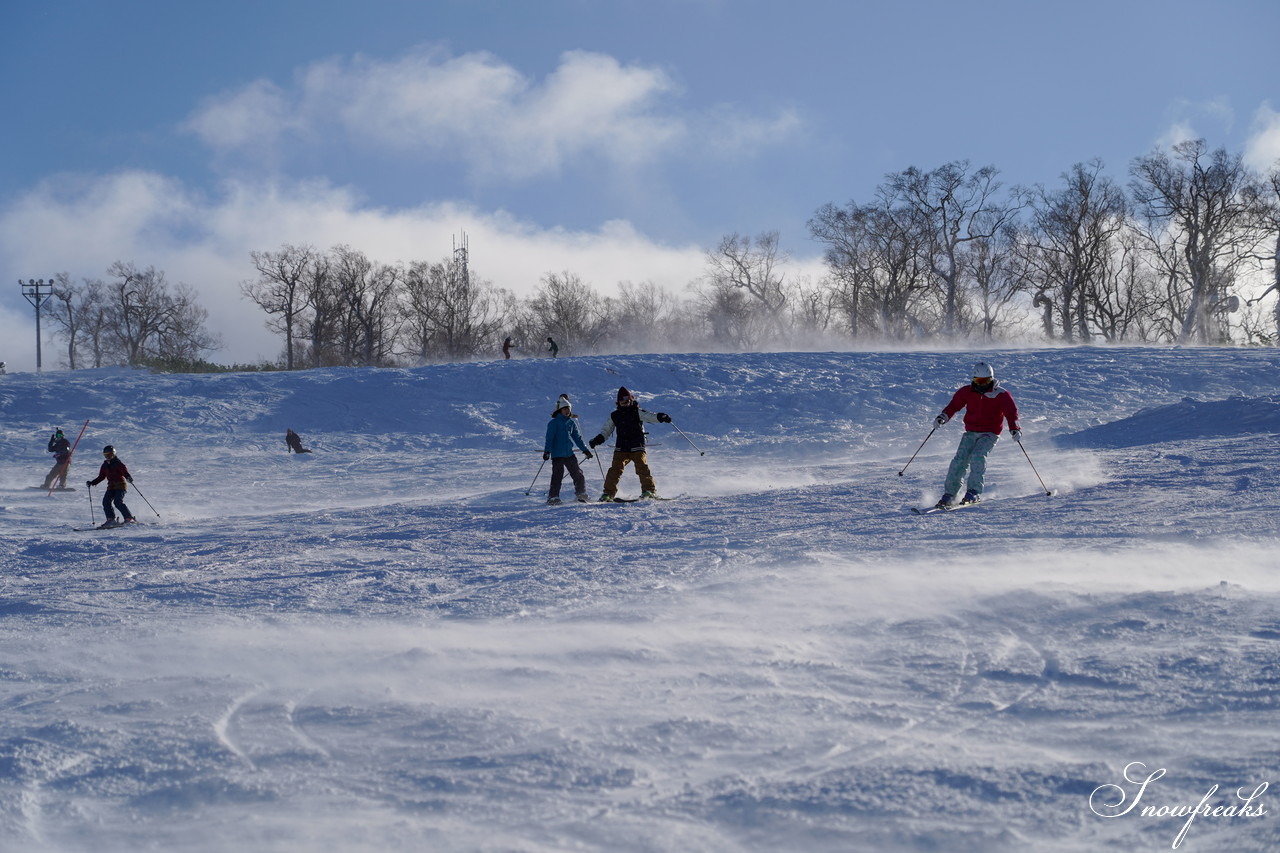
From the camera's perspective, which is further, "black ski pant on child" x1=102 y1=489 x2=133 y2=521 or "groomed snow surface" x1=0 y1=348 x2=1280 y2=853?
"black ski pant on child" x1=102 y1=489 x2=133 y2=521

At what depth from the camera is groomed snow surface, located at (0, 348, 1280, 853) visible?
128 inches

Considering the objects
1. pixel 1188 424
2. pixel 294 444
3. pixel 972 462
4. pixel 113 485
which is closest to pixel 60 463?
pixel 113 485

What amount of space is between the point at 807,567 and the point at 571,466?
6.14 meters

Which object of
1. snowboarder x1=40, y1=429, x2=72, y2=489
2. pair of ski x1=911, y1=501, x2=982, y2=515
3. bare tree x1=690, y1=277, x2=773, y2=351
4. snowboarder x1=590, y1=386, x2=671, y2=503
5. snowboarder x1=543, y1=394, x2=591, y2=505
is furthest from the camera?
bare tree x1=690, y1=277, x2=773, y2=351

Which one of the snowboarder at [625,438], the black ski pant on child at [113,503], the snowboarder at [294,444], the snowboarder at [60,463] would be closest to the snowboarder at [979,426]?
the snowboarder at [625,438]

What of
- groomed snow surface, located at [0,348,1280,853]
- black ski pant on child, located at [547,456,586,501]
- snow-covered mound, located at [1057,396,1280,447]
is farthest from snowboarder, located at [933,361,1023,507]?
snow-covered mound, located at [1057,396,1280,447]

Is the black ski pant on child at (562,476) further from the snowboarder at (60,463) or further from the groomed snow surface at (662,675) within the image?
the snowboarder at (60,463)

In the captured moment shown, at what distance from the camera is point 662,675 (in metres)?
4.57

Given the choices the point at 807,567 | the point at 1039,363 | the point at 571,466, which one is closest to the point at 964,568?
the point at 807,567

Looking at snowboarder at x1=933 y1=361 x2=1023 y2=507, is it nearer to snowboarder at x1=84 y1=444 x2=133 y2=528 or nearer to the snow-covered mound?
the snow-covered mound

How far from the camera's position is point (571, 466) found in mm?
12648

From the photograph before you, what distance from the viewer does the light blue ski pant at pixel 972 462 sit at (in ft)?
33.7

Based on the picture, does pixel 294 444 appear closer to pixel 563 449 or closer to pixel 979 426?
pixel 563 449

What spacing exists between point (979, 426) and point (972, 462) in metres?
0.40
